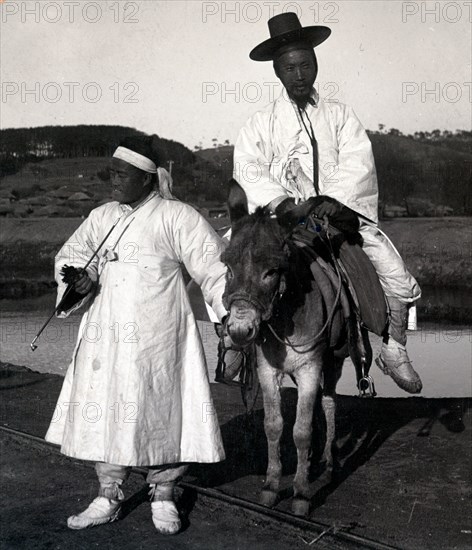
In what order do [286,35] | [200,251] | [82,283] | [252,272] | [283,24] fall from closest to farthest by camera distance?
[252,272] < [82,283] < [200,251] < [286,35] < [283,24]

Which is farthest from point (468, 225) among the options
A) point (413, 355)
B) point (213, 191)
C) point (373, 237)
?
point (373, 237)

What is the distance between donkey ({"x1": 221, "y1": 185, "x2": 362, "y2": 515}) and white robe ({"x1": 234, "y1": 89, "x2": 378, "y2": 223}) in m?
0.76

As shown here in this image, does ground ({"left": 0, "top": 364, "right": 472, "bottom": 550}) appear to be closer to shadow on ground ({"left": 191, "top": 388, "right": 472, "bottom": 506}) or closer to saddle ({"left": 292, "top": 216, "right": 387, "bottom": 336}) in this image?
shadow on ground ({"left": 191, "top": 388, "right": 472, "bottom": 506})

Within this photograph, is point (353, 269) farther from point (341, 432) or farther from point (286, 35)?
point (341, 432)

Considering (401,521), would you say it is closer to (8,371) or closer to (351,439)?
(351,439)

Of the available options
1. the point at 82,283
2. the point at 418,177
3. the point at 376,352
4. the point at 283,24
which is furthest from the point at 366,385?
the point at 418,177

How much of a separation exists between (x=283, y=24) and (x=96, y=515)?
143 inches

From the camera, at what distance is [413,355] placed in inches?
546

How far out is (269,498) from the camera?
526 cm

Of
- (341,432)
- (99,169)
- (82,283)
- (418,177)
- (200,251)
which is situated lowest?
(341,432)

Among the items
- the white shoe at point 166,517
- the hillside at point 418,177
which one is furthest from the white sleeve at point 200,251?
the hillside at point 418,177

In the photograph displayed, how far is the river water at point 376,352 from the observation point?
11820 mm

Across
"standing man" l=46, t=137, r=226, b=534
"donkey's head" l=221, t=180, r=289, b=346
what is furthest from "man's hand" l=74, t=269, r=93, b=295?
"donkey's head" l=221, t=180, r=289, b=346

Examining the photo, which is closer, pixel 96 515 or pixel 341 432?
pixel 96 515
